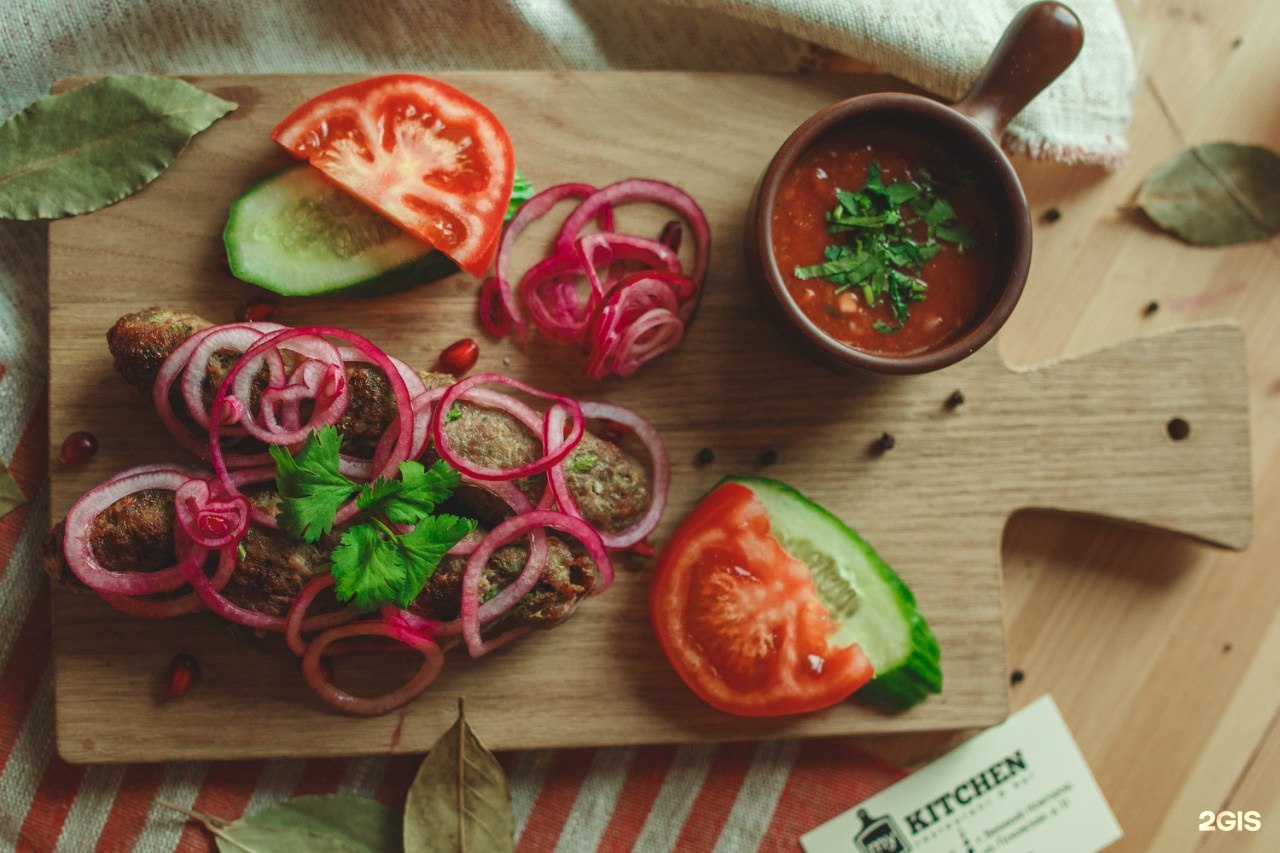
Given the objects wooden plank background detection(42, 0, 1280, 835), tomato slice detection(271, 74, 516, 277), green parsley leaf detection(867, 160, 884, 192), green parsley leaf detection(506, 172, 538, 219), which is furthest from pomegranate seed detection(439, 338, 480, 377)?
wooden plank background detection(42, 0, 1280, 835)

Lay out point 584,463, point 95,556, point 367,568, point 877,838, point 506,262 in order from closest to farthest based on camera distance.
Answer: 1. point 367,568
2. point 95,556
3. point 584,463
4. point 506,262
5. point 877,838

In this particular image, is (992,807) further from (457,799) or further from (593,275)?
(593,275)

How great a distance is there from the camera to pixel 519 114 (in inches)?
119

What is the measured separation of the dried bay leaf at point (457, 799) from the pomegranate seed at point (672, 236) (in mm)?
1541

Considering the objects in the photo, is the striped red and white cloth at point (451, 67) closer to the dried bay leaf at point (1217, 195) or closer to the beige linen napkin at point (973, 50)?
the beige linen napkin at point (973, 50)

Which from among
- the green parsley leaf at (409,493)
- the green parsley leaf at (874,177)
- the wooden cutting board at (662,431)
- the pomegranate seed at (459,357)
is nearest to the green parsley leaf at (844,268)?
the green parsley leaf at (874,177)

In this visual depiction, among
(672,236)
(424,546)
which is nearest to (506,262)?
(672,236)

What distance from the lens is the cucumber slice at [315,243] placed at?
9.41ft

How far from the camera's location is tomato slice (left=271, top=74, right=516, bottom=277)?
285 cm

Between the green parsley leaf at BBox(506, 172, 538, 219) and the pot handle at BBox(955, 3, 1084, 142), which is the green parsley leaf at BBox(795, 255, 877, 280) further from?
the green parsley leaf at BBox(506, 172, 538, 219)

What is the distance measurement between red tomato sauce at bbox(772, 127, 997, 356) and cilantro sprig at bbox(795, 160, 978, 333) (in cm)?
2

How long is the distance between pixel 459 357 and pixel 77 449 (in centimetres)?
114

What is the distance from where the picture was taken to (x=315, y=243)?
9.53 ft

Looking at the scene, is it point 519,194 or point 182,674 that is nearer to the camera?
point 182,674
